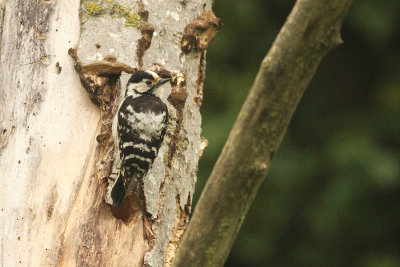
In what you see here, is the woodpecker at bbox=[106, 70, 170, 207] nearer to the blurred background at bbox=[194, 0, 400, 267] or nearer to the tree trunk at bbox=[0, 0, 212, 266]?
the tree trunk at bbox=[0, 0, 212, 266]

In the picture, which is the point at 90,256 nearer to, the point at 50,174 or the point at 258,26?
the point at 50,174

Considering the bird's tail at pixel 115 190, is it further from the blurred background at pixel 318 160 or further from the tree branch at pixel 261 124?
the blurred background at pixel 318 160

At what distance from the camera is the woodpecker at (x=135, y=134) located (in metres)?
3.36

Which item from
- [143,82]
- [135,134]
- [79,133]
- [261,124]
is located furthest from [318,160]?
[261,124]

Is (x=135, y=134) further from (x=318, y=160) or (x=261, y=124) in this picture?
(x=318, y=160)

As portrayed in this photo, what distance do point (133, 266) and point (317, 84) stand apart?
395cm

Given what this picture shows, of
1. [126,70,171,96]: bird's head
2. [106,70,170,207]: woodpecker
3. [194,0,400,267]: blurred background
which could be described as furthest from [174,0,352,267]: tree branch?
[194,0,400,267]: blurred background

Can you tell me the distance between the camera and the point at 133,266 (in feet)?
10.9

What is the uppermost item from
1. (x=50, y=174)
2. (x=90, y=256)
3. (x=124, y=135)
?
(x=124, y=135)

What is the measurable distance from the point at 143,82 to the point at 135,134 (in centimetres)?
29

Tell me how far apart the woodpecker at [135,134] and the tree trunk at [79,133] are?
66 mm

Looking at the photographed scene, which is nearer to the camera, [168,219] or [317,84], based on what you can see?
[168,219]

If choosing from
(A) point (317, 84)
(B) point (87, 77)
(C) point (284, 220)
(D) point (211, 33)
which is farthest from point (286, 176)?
(B) point (87, 77)

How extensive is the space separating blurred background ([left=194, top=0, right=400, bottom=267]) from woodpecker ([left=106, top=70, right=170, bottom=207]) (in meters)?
2.31
